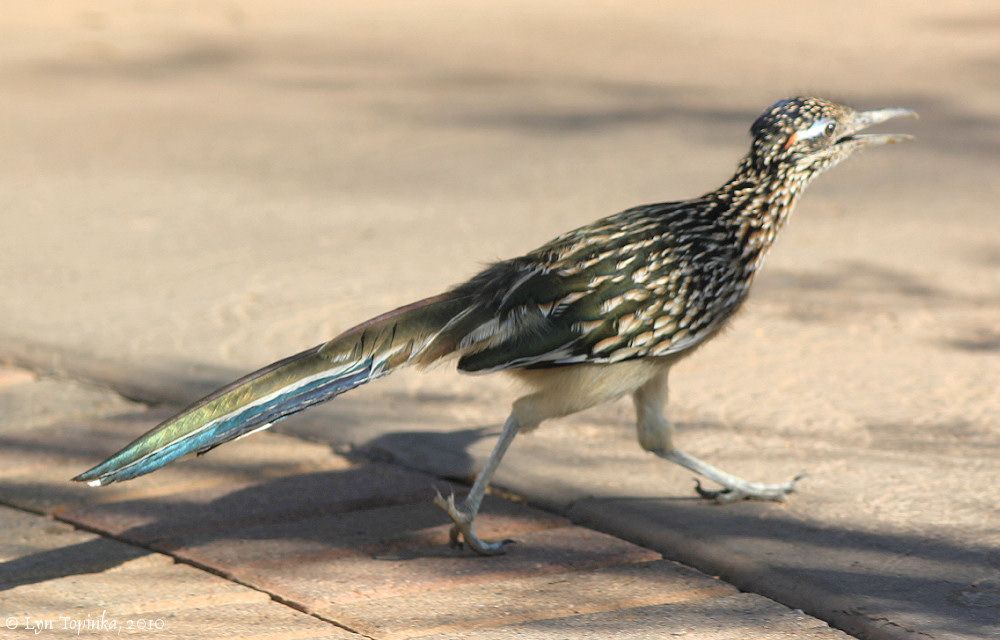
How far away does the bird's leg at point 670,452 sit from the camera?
14.8ft

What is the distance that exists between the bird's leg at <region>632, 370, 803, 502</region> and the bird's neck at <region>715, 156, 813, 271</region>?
0.49 meters

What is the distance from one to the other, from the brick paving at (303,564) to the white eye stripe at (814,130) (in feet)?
4.54

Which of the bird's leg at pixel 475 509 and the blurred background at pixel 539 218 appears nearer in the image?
the bird's leg at pixel 475 509

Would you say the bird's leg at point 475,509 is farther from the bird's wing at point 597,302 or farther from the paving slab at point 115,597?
the paving slab at point 115,597

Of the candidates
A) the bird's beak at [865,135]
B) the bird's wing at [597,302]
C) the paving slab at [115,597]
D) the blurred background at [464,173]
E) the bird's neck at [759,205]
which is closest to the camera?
the paving slab at [115,597]

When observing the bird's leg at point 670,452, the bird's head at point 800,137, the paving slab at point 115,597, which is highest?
the bird's head at point 800,137

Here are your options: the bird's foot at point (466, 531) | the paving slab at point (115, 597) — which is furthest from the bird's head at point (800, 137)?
the paving slab at point (115, 597)

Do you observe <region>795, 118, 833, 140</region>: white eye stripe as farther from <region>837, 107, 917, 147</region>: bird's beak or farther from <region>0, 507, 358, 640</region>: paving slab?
<region>0, 507, 358, 640</region>: paving slab

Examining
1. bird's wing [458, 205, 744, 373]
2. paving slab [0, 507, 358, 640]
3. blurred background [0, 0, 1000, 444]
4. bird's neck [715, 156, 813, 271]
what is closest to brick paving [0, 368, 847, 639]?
paving slab [0, 507, 358, 640]

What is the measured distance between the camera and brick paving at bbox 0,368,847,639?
3.78m

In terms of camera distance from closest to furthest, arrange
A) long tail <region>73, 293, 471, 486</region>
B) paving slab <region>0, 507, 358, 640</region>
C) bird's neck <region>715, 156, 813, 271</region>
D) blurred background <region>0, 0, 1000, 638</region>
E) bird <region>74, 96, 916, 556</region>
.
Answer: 1. paving slab <region>0, 507, 358, 640</region>
2. long tail <region>73, 293, 471, 486</region>
3. bird <region>74, 96, 916, 556</region>
4. bird's neck <region>715, 156, 813, 271</region>
5. blurred background <region>0, 0, 1000, 638</region>

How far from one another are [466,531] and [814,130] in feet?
5.45

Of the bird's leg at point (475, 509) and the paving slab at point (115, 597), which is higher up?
the bird's leg at point (475, 509)

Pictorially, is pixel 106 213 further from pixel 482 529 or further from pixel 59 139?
pixel 482 529
